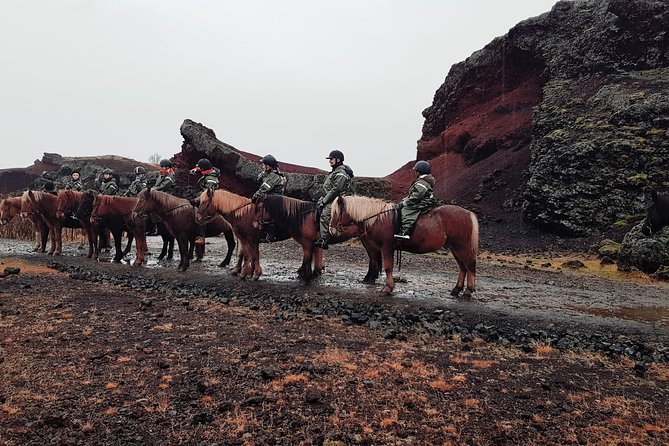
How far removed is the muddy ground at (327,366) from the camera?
372 cm

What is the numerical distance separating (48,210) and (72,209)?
1.49 metres

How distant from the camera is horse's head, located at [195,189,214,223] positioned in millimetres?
12016

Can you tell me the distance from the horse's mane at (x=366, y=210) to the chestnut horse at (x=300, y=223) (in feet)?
2.39

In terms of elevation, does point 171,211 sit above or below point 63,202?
below

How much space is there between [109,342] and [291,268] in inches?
323

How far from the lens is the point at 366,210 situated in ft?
33.7

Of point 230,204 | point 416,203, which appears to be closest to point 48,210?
point 230,204

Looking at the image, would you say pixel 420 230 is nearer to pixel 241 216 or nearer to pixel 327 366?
pixel 241 216

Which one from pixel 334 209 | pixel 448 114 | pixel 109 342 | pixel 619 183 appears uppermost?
pixel 448 114

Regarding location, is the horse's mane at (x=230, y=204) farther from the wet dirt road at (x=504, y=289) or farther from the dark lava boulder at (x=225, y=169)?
the dark lava boulder at (x=225, y=169)

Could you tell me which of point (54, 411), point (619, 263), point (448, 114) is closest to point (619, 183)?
point (619, 263)

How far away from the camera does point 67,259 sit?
15680 mm

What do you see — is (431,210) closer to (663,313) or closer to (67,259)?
(663,313)

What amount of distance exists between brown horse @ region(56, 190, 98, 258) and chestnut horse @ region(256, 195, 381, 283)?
28.2 feet
